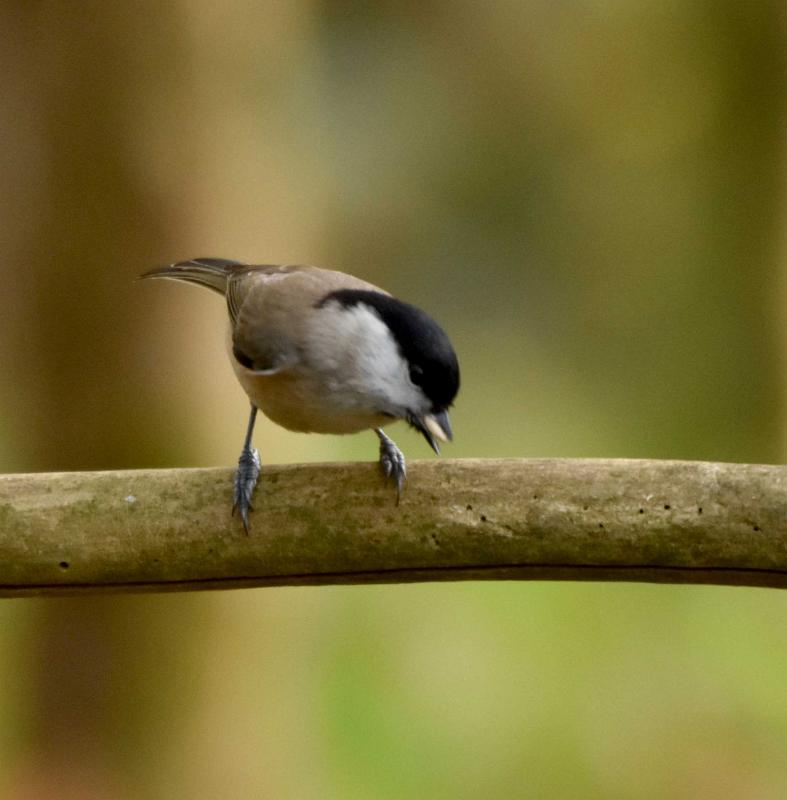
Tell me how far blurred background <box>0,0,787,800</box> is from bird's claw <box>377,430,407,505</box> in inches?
39.9

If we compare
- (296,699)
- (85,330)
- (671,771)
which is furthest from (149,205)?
(671,771)

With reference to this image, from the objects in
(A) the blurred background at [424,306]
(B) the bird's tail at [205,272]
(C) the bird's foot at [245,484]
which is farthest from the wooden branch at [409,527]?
(A) the blurred background at [424,306]

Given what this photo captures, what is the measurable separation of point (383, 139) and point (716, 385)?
130cm

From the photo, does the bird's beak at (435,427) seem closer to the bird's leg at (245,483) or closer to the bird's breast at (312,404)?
the bird's breast at (312,404)

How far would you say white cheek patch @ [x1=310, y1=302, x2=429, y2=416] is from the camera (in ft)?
4.37

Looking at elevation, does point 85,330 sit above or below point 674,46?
below

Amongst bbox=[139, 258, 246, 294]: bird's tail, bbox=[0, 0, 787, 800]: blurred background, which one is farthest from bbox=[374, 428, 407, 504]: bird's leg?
bbox=[0, 0, 787, 800]: blurred background

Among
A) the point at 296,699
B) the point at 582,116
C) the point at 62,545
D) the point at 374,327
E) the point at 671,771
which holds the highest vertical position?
the point at 582,116

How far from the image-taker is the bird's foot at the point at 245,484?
1299 mm

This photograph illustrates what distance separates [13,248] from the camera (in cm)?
230

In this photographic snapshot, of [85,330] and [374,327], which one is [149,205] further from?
[374,327]

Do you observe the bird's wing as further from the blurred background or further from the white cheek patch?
the blurred background

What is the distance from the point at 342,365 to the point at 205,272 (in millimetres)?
565

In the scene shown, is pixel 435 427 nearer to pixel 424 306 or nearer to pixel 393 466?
pixel 393 466
